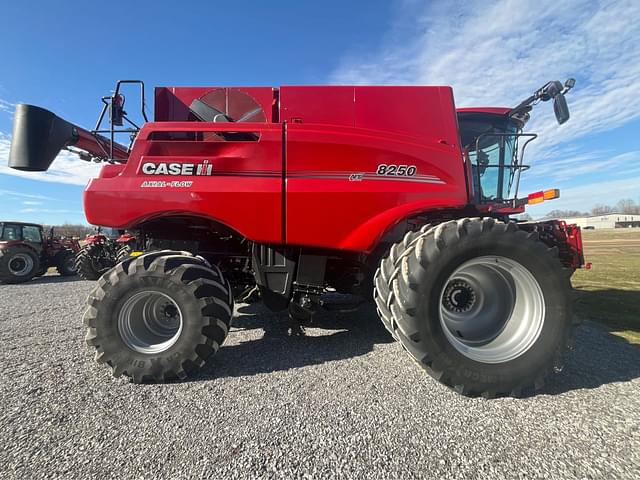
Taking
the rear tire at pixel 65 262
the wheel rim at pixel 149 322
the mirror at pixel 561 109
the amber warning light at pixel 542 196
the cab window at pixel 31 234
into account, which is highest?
the mirror at pixel 561 109

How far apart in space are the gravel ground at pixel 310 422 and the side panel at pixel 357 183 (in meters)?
1.24

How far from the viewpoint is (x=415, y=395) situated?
2463 mm

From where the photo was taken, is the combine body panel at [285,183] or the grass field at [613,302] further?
the grass field at [613,302]

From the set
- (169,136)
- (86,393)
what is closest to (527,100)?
(169,136)

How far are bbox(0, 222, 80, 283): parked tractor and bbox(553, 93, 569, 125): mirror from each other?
1422cm

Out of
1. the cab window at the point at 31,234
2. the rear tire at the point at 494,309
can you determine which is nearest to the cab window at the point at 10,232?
the cab window at the point at 31,234

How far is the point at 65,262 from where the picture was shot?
11820 millimetres

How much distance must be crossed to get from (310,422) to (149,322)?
186 cm

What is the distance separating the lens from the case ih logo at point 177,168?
297 centimetres

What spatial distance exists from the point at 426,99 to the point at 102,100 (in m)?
3.53

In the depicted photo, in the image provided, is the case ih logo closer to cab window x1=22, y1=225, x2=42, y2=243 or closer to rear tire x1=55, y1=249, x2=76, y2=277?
rear tire x1=55, y1=249, x2=76, y2=277

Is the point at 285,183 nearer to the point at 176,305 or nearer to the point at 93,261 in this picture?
the point at 176,305

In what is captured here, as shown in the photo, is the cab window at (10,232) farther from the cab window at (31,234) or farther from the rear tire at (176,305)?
the rear tire at (176,305)

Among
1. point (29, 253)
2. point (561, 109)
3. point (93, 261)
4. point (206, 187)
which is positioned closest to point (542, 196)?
point (561, 109)
